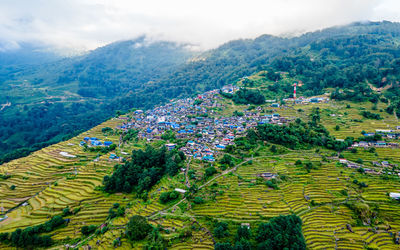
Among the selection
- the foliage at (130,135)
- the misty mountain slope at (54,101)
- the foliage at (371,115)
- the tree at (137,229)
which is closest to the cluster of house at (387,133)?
the foliage at (371,115)

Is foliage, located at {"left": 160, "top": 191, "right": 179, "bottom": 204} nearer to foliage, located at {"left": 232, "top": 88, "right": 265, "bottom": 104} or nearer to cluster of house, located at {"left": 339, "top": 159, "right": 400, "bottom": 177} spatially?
cluster of house, located at {"left": 339, "top": 159, "right": 400, "bottom": 177}

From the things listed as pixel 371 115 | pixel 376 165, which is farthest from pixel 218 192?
pixel 371 115

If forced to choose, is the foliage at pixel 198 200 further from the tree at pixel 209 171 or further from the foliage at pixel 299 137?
the foliage at pixel 299 137

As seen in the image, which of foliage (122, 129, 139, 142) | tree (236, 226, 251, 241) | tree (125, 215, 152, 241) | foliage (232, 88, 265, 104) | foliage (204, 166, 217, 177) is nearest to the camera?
tree (236, 226, 251, 241)

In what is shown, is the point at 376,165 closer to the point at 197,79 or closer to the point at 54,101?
the point at 197,79

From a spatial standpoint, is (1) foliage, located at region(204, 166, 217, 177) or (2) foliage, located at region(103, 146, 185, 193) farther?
(2) foliage, located at region(103, 146, 185, 193)

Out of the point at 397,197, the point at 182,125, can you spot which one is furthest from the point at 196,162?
the point at 397,197

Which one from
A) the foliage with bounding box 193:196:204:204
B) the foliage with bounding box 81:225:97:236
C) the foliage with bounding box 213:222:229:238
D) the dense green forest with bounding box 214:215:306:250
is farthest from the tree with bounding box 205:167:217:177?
the foliage with bounding box 81:225:97:236

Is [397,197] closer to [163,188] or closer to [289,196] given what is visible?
[289,196]
